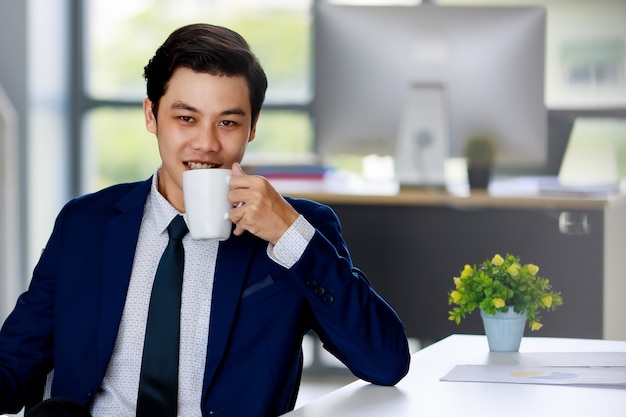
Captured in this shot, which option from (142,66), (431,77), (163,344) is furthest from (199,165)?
(142,66)

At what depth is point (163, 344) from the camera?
5.41 feet

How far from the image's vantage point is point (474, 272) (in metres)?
1.79

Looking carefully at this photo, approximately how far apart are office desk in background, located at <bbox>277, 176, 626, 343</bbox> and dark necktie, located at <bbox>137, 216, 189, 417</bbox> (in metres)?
1.98

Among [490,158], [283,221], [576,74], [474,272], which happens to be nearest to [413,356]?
[474,272]

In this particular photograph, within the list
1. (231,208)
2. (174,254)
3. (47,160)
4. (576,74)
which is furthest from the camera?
(47,160)

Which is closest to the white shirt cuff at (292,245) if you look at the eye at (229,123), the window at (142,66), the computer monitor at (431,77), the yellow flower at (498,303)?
the eye at (229,123)

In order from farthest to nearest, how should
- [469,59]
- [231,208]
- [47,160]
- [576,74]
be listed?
[47,160] < [576,74] < [469,59] < [231,208]

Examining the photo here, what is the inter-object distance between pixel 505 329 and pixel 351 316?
0.31 meters

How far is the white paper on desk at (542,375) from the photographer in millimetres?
1483

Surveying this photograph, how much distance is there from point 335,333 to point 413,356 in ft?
0.61

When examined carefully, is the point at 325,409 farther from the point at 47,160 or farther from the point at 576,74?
the point at 47,160

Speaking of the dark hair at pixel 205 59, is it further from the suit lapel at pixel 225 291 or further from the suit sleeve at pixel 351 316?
the suit sleeve at pixel 351 316

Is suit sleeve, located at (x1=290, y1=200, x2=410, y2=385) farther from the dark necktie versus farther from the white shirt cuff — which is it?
the dark necktie

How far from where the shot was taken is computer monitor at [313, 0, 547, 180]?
346cm
